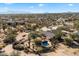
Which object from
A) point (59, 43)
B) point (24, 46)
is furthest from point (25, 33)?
point (59, 43)

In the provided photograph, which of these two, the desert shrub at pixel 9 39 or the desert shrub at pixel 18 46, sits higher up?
the desert shrub at pixel 9 39

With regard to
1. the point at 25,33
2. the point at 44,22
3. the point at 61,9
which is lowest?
the point at 25,33

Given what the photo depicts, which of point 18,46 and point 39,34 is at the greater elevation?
point 39,34

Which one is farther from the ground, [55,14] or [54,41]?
[55,14]

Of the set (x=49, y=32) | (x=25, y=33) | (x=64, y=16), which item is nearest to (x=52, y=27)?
(x=49, y=32)

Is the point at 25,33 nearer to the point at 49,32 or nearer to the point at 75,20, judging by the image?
the point at 49,32

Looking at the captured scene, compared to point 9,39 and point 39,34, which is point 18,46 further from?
point 39,34

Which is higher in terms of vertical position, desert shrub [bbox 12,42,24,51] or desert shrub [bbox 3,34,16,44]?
desert shrub [bbox 3,34,16,44]

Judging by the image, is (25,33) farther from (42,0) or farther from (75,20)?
(75,20)

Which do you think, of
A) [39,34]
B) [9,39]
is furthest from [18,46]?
[39,34]
